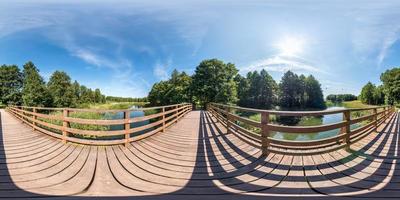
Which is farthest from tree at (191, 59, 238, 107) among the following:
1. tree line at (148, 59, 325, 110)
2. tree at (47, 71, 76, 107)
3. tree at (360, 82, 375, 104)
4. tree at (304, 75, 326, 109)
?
tree at (360, 82, 375, 104)

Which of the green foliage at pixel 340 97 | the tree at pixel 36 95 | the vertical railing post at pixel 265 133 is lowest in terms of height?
the vertical railing post at pixel 265 133

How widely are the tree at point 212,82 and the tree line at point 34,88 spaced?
23.2 m

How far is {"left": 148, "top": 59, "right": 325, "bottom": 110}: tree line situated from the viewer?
32.0 meters

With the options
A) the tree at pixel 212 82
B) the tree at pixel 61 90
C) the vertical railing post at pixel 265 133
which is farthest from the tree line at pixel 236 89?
the vertical railing post at pixel 265 133

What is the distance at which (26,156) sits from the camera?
4.69 meters

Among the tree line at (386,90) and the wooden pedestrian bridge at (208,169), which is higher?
the tree line at (386,90)

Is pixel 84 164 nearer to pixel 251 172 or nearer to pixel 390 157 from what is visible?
pixel 251 172

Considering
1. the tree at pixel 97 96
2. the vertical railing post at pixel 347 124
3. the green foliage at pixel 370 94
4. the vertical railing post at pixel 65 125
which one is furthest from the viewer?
the tree at pixel 97 96

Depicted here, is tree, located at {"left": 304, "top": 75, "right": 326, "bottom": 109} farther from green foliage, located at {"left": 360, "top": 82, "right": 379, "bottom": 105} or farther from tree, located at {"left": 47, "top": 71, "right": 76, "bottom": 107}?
tree, located at {"left": 47, "top": 71, "right": 76, "bottom": 107}

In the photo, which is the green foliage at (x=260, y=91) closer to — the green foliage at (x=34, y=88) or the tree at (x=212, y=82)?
the tree at (x=212, y=82)

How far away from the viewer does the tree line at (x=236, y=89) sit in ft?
105

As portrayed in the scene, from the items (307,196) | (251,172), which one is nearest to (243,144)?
(251,172)

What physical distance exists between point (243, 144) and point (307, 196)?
2422mm

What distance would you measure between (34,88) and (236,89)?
3117 cm
